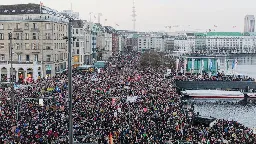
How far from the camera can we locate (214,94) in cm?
6412

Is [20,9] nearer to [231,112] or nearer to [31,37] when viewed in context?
[31,37]

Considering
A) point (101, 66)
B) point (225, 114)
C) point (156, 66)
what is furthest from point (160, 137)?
point (156, 66)

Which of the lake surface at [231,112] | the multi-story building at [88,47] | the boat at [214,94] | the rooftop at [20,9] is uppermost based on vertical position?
the rooftop at [20,9]

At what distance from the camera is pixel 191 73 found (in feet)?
286

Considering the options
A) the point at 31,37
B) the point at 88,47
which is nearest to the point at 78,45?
the point at 88,47

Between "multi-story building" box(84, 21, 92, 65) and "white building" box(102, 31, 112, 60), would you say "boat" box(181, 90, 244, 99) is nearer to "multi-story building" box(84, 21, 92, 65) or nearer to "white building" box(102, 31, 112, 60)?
"multi-story building" box(84, 21, 92, 65)

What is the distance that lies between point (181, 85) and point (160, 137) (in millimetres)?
42631

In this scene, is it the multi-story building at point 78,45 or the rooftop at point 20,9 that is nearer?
the rooftop at point 20,9

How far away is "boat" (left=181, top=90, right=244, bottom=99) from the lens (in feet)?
209

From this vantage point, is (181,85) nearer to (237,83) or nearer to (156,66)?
(237,83)

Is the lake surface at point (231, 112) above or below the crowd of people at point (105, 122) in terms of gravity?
below

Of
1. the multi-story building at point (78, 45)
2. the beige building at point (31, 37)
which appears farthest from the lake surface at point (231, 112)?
the multi-story building at point (78, 45)

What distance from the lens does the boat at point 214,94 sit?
209 feet

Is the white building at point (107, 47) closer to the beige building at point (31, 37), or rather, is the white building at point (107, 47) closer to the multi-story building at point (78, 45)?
the multi-story building at point (78, 45)
